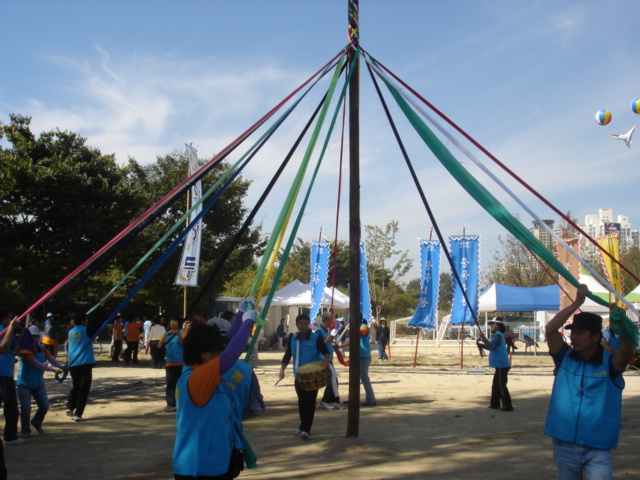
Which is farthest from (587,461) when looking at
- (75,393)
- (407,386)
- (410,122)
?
(407,386)

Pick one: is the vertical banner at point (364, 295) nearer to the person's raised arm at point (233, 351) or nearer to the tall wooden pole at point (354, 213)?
the tall wooden pole at point (354, 213)

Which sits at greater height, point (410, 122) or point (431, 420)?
point (410, 122)

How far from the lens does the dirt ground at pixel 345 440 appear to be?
19.3 ft

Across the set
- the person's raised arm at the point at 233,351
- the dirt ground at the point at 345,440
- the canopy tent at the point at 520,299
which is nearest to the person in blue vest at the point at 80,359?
the dirt ground at the point at 345,440

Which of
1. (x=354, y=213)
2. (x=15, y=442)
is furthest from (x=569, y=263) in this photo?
(x=15, y=442)

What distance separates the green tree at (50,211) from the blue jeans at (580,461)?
55.1 ft

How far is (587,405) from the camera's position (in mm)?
3703

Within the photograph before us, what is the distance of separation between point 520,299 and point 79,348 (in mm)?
19181

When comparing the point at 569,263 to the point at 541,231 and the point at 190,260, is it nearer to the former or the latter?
the point at 541,231

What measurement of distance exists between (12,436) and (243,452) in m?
4.73

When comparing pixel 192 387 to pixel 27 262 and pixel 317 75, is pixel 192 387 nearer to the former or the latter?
pixel 317 75

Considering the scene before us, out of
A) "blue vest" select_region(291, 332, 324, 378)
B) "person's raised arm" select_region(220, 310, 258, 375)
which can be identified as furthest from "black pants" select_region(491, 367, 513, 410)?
"person's raised arm" select_region(220, 310, 258, 375)

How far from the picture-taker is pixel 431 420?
877 centimetres

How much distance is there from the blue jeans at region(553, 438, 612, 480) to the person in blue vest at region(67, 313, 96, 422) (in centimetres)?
666
